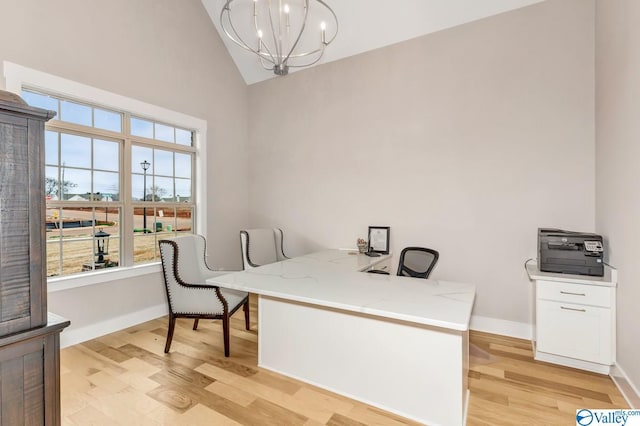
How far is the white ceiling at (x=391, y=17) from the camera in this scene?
3.14 m

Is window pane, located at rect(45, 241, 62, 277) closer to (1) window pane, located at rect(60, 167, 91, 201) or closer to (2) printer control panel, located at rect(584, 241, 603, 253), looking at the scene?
(1) window pane, located at rect(60, 167, 91, 201)

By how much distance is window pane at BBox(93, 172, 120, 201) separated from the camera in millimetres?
3132

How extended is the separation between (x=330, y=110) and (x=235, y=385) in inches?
131

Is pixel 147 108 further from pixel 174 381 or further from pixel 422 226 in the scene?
pixel 422 226

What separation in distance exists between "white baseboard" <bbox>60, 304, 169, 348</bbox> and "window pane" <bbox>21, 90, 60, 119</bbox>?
2042 mm

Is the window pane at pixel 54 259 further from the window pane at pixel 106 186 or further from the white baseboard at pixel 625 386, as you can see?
the white baseboard at pixel 625 386

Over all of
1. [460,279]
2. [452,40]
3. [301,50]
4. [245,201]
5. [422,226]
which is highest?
[301,50]

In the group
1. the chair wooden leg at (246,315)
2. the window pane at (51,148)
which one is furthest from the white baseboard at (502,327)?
the window pane at (51,148)

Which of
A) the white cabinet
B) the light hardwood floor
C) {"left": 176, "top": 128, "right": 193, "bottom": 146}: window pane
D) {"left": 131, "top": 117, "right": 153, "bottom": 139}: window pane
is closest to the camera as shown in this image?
the light hardwood floor

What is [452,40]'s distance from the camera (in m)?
3.31

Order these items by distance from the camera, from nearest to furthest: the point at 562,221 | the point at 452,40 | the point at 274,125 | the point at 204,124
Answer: the point at 562,221 < the point at 452,40 < the point at 204,124 < the point at 274,125

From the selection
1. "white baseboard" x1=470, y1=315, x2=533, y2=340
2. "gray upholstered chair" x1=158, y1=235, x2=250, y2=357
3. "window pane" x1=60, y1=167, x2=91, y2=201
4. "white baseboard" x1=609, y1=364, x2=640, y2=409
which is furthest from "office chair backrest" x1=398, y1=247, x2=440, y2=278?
"window pane" x1=60, y1=167, x2=91, y2=201

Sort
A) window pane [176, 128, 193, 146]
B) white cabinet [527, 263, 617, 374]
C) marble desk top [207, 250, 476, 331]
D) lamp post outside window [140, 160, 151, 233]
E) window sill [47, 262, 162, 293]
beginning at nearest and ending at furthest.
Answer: marble desk top [207, 250, 476, 331], white cabinet [527, 263, 617, 374], window sill [47, 262, 162, 293], lamp post outside window [140, 160, 151, 233], window pane [176, 128, 193, 146]

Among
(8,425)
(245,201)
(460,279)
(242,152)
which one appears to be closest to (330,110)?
(242,152)
